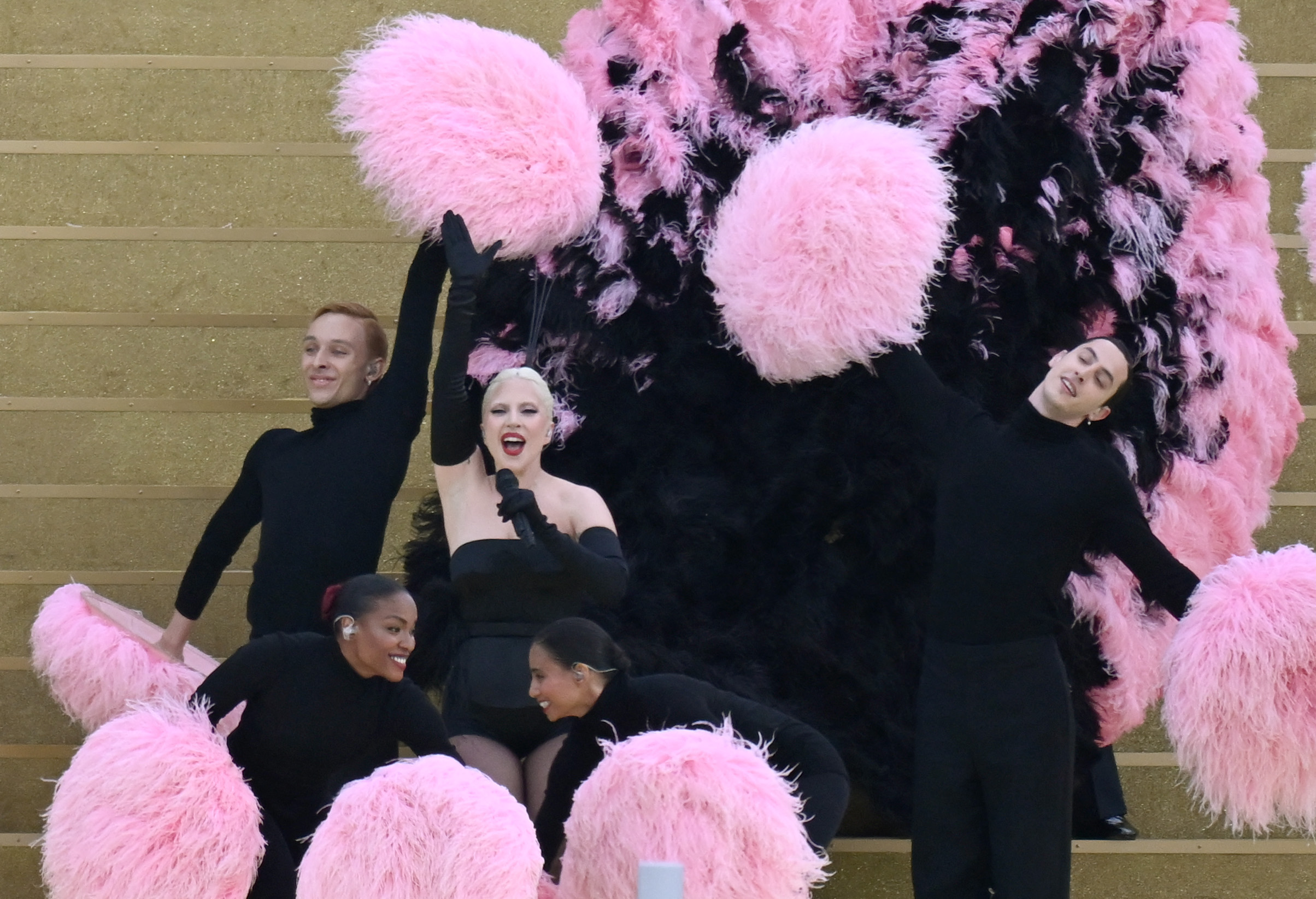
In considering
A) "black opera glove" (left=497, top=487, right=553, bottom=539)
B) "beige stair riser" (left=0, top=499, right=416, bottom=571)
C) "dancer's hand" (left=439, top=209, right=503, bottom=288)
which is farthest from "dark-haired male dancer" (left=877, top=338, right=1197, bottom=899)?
"beige stair riser" (left=0, top=499, right=416, bottom=571)

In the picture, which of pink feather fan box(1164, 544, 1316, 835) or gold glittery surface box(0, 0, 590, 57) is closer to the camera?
pink feather fan box(1164, 544, 1316, 835)

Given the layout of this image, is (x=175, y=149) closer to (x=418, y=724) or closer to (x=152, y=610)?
(x=152, y=610)

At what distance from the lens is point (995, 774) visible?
2.62 m

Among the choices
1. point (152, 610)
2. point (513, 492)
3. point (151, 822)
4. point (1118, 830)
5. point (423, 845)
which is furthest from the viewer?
point (152, 610)

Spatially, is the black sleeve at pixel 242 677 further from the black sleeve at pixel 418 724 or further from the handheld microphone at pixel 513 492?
the handheld microphone at pixel 513 492

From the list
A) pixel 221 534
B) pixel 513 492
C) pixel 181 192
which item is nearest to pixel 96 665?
pixel 221 534

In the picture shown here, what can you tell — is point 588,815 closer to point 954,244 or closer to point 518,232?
point 518,232

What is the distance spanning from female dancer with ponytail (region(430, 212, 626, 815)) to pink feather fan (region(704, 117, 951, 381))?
0.40 metres

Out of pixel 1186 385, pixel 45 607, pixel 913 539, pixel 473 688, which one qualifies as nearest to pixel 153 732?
pixel 473 688

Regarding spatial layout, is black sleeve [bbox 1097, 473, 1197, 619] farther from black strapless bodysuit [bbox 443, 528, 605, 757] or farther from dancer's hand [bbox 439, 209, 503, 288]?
dancer's hand [bbox 439, 209, 503, 288]

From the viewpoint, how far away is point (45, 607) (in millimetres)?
3008

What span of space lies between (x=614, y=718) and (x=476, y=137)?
0.98 m

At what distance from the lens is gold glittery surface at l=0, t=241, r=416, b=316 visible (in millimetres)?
3912

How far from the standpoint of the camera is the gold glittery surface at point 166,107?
394 centimetres
